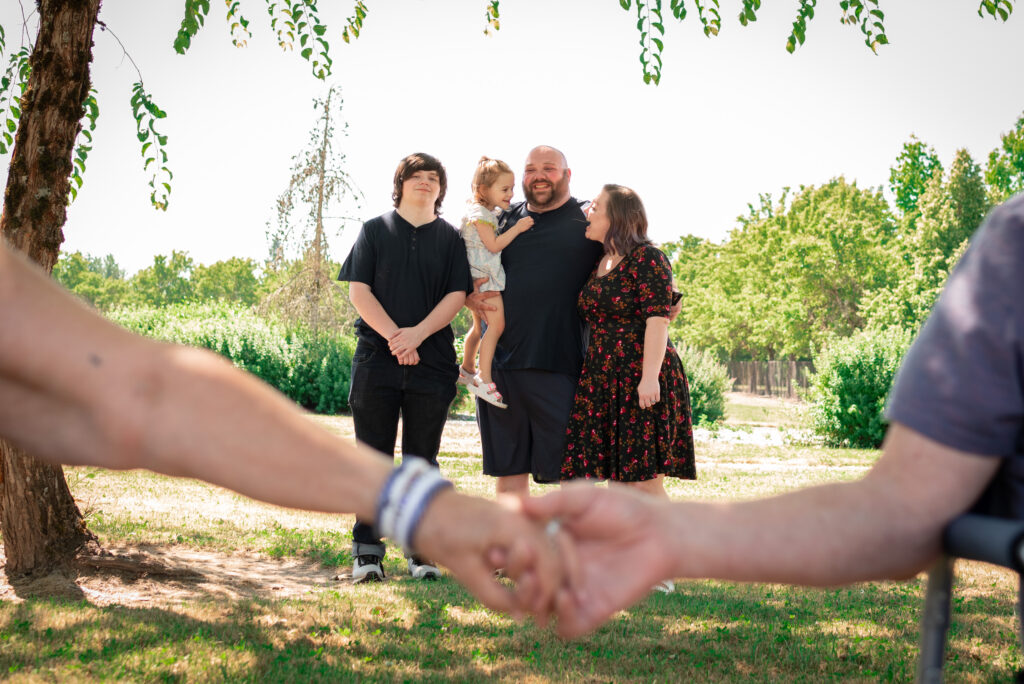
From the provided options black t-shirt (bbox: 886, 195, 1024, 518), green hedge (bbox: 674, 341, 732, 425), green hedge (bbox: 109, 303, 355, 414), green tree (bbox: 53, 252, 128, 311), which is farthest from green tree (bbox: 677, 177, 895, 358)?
green tree (bbox: 53, 252, 128, 311)

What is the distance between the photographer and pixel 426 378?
5.42m

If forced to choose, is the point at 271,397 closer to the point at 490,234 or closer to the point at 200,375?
the point at 200,375

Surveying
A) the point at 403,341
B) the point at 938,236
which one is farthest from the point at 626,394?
the point at 938,236

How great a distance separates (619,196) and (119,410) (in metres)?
4.26

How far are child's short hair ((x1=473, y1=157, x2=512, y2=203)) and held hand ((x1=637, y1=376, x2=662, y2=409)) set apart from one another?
1.83 m

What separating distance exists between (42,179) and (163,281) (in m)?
91.8

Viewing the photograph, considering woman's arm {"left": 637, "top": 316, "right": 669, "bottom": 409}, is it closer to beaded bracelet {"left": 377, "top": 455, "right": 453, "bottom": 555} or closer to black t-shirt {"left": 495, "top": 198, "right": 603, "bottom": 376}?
black t-shirt {"left": 495, "top": 198, "right": 603, "bottom": 376}

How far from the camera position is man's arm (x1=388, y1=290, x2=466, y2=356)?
521 cm

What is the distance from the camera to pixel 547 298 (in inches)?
210

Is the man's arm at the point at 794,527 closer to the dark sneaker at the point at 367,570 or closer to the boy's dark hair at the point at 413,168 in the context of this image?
the dark sneaker at the point at 367,570

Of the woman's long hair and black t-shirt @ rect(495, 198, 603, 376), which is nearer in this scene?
the woman's long hair

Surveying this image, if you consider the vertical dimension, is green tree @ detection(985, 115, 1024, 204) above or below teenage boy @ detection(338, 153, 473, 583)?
above

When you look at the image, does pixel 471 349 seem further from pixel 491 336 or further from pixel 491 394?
pixel 491 394

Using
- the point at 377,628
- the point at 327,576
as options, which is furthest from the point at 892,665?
the point at 327,576
